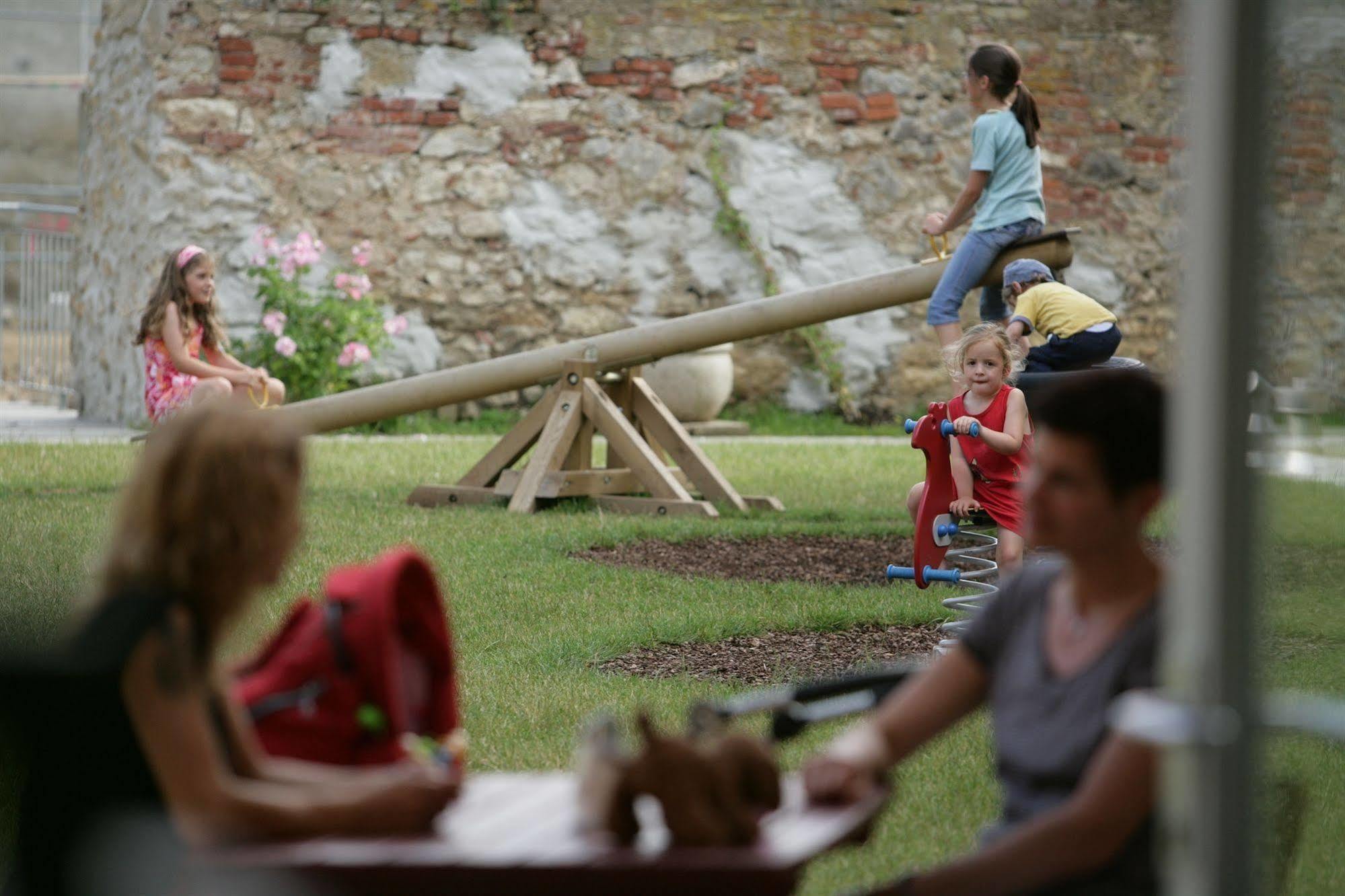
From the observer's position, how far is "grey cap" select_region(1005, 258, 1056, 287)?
605cm

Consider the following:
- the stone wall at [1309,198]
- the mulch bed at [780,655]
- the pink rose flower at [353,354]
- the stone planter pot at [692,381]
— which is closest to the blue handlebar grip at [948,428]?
the mulch bed at [780,655]

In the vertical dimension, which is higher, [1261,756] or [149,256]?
[1261,756]

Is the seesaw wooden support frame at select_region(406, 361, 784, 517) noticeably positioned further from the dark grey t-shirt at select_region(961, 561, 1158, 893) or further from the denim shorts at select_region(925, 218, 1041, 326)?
the dark grey t-shirt at select_region(961, 561, 1158, 893)

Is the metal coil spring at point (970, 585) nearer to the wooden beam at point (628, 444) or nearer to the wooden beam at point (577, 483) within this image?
the wooden beam at point (628, 444)

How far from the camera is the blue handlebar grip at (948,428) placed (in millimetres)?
4703

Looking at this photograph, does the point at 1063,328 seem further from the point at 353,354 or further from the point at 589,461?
the point at 353,354

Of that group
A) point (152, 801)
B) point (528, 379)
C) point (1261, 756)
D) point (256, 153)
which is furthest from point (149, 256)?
point (1261, 756)

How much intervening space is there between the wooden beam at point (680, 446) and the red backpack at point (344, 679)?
236 inches

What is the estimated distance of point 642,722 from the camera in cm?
177

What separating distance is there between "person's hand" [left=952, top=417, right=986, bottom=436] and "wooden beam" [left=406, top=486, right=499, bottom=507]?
139 inches

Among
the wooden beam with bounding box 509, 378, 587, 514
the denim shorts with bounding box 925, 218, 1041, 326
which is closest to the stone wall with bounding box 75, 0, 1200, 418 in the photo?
the wooden beam with bounding box 509, 378, 587, 514

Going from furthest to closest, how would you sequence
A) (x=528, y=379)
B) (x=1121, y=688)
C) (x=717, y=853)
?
(x=528, y=379) → (x=1121, y=688) → (x=717, y=853)

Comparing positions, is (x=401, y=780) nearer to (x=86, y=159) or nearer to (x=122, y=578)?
(x=122, y=578)

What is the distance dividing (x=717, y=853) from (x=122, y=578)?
0.67 m
